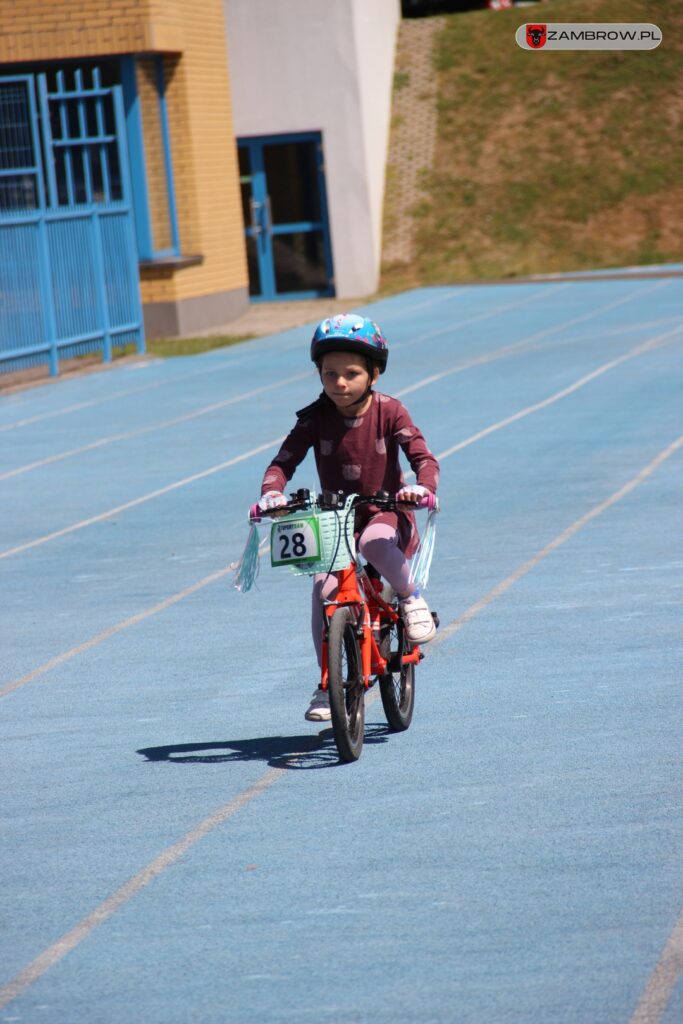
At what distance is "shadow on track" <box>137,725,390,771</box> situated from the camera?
276 inches

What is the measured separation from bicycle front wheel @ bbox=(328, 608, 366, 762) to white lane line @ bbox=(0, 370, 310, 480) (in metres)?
10.1

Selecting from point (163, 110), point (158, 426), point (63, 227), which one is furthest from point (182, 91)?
point (158, 426)

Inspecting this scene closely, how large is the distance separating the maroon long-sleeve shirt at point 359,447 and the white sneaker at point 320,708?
0.67m

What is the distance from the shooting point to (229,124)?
33812 mm

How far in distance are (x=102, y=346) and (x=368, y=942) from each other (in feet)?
74.0

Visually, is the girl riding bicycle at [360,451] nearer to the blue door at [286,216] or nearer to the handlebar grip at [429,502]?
the handlebar grip at [429,502]

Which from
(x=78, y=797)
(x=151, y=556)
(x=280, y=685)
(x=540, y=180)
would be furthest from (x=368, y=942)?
(x=540, y=180)

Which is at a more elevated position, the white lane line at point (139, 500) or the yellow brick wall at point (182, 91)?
the yellow brick wall at point (182, 91)

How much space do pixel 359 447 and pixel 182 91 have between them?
2503 centimetres

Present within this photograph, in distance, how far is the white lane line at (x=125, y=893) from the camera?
493 centimetres

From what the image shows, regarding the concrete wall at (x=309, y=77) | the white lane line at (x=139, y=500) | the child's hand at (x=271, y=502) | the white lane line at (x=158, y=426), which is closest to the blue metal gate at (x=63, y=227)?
the white lane line at (x=158, y=426)

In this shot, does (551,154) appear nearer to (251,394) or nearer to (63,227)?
(63,227)

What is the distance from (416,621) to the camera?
722 cm

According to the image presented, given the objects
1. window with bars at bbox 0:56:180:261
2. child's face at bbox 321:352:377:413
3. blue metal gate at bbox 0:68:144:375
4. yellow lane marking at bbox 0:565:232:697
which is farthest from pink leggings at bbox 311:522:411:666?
window with bars at bbox 0:56:180:261
